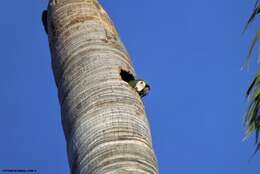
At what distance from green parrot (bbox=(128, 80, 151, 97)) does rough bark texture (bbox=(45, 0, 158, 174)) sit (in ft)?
0.32

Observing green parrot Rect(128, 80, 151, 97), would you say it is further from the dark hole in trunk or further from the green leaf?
the green leaf

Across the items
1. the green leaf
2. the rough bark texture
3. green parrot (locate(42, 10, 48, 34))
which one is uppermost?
green parrot (locate(42, 10, 48, 34))

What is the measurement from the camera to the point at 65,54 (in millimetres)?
5551

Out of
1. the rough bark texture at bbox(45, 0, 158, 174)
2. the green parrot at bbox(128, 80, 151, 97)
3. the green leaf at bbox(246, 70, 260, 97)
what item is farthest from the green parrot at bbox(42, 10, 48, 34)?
the green leaf at bbox(246, 70, 260, 97)

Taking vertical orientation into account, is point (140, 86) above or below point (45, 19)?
below

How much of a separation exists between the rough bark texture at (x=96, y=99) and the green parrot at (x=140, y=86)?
98mm

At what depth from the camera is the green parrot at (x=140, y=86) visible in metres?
5.46

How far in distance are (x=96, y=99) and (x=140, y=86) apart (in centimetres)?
63

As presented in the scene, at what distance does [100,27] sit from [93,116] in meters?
1.23

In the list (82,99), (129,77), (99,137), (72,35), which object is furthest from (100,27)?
(99,137)

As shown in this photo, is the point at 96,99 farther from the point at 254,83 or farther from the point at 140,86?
the point at 254,83

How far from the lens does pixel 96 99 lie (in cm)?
502

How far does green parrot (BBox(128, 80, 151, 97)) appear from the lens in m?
5.46

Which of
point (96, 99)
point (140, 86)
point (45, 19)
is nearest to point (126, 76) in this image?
point (140, 86)
